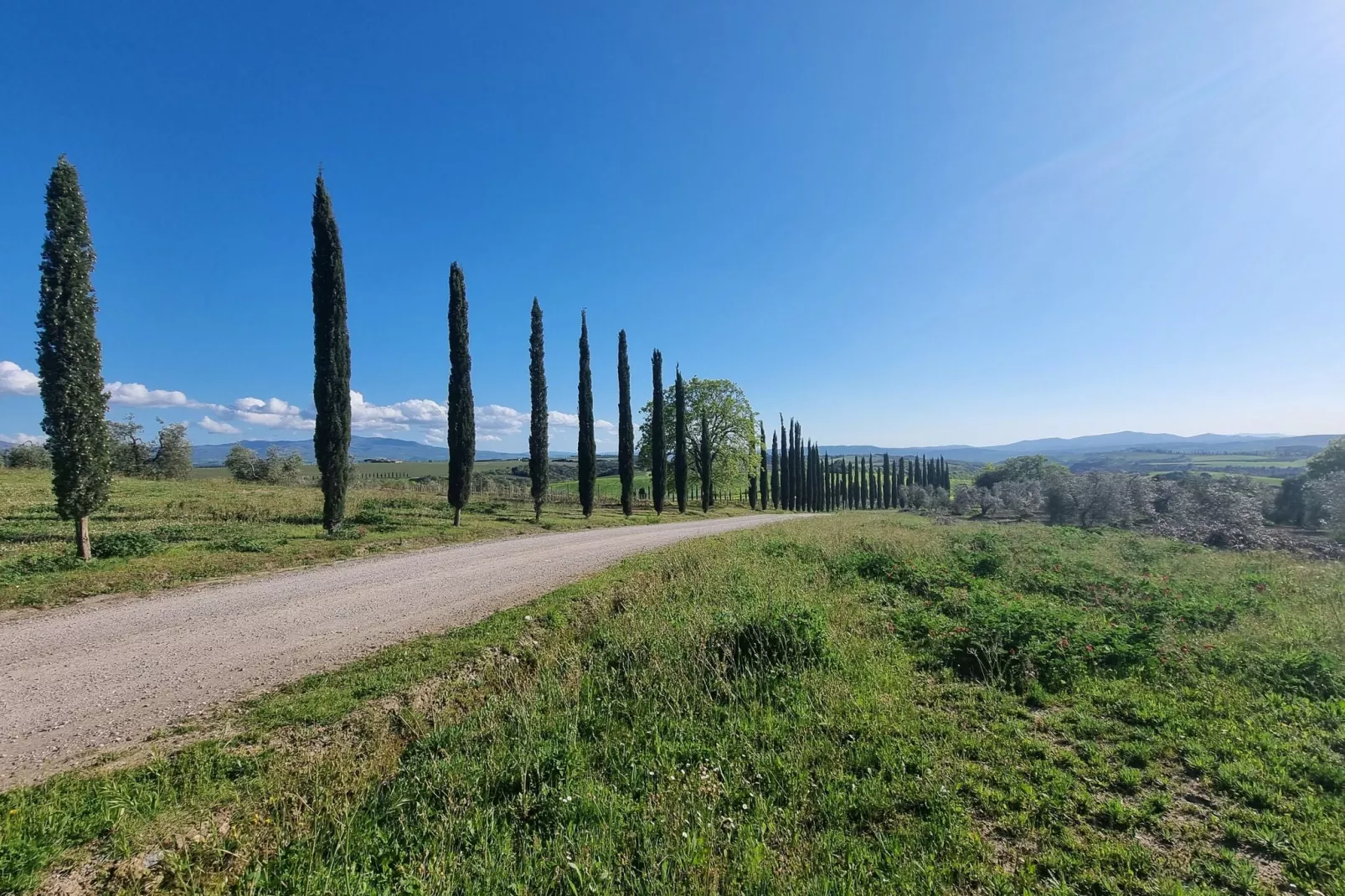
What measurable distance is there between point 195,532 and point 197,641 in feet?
→ 36.2

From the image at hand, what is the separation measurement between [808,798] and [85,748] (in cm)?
630

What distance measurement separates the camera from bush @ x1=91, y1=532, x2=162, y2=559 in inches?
467

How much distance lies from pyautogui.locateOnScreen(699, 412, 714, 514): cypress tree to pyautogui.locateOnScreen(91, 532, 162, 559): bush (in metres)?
34.0

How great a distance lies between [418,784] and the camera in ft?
13.3

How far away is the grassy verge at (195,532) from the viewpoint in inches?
403

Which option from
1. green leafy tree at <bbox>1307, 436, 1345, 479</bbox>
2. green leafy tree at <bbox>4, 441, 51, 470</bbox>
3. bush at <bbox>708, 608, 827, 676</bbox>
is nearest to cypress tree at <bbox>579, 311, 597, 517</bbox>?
bush at <bbox>708, 608, 827, 676</bbox>

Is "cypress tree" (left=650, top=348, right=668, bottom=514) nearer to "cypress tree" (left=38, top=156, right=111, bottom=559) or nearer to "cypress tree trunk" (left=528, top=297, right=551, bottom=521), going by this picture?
"cypress tree trunk" (left=528, top=297, right=551, bottom=521)

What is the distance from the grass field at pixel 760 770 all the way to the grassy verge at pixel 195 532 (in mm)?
7941

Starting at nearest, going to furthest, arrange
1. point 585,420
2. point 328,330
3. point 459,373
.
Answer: point 328,330, point 459,373, point 585,420

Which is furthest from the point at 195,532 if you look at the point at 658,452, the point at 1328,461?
the point at 1328,461

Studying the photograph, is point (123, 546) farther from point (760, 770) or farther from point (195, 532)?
point (760, 770)

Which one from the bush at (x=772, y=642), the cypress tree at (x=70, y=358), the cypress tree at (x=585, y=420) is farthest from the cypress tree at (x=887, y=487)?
the cypress tree at (x=70, y=358)

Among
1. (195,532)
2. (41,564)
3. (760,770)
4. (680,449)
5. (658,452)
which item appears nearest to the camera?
(760,770)

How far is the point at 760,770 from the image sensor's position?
4254mm
